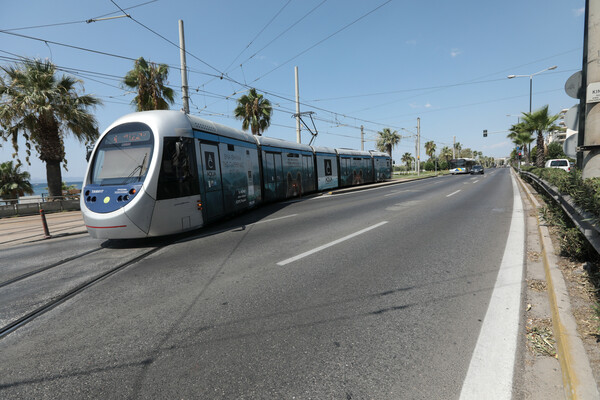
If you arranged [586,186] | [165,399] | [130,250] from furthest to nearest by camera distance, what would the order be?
[130,250] < [586,186] < [165,399]

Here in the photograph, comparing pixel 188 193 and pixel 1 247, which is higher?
pixel 188 193

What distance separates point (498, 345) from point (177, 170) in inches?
249

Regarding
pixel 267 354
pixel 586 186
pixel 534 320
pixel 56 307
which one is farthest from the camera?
pixel 586 186

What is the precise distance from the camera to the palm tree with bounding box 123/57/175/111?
15.8 meters

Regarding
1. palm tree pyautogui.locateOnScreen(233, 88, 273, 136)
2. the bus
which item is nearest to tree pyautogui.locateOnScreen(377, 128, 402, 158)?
the bus

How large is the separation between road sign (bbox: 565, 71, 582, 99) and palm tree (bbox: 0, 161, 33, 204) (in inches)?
1286

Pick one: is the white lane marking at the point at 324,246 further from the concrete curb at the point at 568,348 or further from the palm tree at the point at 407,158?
the palm tree at the point at 407,158

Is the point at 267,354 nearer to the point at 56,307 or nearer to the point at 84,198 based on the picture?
the point at 56,307

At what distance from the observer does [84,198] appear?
6.05m

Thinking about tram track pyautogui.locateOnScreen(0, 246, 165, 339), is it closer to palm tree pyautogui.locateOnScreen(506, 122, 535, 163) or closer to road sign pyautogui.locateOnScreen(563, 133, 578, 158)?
road sign pyautogui.locateOnScreen(563, 133, 578, 158)

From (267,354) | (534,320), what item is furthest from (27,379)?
(534,320)

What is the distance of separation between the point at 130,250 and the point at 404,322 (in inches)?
218

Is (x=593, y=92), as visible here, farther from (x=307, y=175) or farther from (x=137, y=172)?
(x=307, y=175)

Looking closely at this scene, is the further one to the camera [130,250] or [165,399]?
[130,250]
